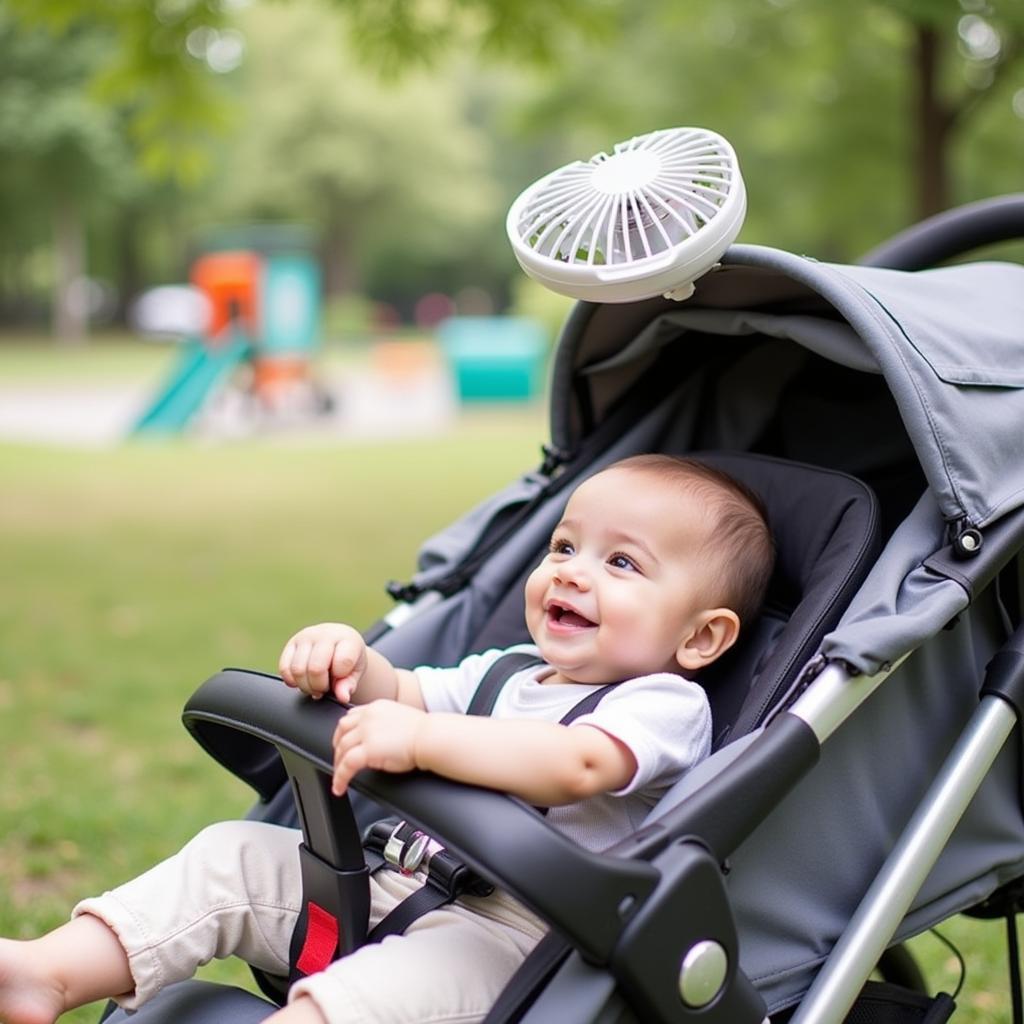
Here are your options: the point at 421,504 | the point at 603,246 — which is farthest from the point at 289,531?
the point at 603,246

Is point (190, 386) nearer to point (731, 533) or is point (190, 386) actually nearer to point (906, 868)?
point (731, 533)

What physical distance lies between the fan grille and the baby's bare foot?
120 cm

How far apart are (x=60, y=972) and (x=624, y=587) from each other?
95cm

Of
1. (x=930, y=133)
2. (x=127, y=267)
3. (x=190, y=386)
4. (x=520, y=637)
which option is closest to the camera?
(x=520, y=637)

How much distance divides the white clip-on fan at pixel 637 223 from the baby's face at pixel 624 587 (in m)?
0.33

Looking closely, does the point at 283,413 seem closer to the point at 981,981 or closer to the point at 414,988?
the point at 981,981

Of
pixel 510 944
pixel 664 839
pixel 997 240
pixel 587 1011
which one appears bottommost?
pixel 510 944

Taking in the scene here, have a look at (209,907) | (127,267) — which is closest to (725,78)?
(209,907)

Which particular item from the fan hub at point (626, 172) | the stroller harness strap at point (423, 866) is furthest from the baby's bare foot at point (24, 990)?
the fan hub at point (626, 172)

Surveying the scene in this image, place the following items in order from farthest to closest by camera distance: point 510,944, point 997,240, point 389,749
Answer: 1. point 997,240
2. point 510,944
3. point 389,749

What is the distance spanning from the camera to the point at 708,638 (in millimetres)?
2070

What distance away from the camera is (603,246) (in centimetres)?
197

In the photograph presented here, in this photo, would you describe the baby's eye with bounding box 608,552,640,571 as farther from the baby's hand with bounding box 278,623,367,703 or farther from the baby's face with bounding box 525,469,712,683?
the baby's hand with bounding box 278,623,367,703

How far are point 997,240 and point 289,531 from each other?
5.66 metres
